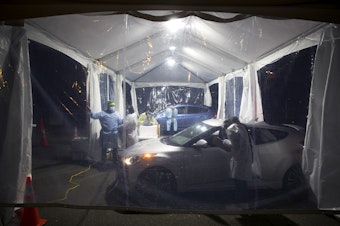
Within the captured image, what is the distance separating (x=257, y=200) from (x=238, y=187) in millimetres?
333

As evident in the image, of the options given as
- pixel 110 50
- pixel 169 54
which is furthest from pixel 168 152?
pixel 110 50

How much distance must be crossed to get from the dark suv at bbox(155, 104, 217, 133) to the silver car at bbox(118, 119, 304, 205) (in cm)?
7

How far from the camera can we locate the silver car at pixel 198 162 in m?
3.25

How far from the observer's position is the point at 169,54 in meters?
3.28

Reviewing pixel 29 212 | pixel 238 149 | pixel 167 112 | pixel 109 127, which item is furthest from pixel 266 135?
pixel 29 212

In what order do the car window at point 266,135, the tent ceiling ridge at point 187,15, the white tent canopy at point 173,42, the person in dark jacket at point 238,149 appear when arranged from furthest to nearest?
the car window at point 266,135, the person in dark jacket at point 238,149, the white tent canopy at point 173,42, the tent ceiling ridge at point 187,15

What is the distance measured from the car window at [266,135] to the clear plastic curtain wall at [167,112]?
0.06 feet

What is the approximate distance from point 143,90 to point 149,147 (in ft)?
2.71

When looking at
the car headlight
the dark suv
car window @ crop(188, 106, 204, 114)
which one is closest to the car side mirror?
the dark suv

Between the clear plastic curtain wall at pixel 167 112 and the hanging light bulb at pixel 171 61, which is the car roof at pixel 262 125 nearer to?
the clear plastic curtain wall at pixel 167 112

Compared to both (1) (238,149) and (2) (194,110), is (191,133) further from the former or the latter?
(1) (238,149)

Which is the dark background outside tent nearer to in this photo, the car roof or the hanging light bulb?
the car roof

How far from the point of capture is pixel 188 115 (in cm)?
324

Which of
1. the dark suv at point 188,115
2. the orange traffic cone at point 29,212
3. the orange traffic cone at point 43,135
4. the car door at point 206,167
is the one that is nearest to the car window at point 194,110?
the dark suv at point 188,115
